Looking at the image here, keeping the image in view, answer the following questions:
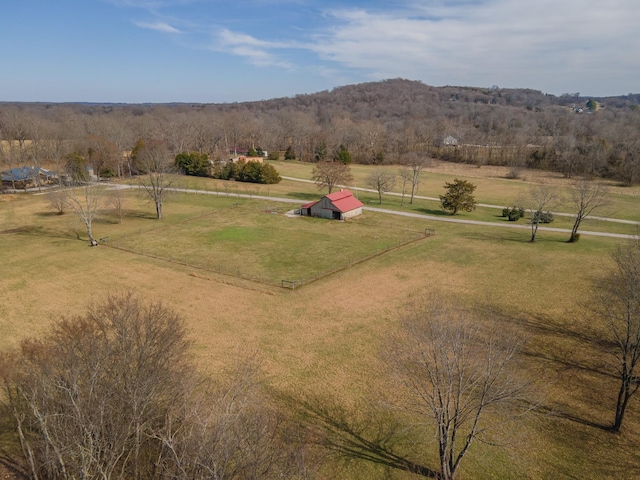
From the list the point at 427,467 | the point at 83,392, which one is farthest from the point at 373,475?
the point at 83,392

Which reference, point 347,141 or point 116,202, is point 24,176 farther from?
point 347,141

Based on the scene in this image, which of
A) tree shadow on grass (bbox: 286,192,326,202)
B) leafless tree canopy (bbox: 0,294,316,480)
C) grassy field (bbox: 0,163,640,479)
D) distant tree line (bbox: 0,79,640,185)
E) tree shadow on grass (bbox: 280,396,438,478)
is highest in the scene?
distant tree line (bbox: 0,79,640,185)

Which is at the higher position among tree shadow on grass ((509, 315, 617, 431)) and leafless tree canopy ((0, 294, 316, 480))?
leafless tree canopy ((0, 294, 316, 480))

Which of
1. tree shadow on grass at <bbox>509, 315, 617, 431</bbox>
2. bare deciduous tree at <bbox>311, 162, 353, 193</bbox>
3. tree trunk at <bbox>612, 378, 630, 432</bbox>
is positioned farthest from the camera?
bare deciduous tree at <bbox>311, 162, 353, 193</bbox>

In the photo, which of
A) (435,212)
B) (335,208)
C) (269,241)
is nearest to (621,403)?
(269,241)

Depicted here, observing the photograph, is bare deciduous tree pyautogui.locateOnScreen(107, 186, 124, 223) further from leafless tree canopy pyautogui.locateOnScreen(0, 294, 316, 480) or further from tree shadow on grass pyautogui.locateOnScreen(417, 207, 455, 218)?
tree shadow on grass pyautogui.locateOnScreen(417, 207, 455, 218)

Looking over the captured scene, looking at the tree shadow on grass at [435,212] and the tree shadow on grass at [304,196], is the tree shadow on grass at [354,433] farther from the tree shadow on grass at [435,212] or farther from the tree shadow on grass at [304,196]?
the tree shadow on grass at [304,196]

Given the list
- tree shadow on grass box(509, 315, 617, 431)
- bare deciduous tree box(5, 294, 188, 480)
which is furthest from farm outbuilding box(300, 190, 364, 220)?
bare deciduous tree box(5, 294, 188, 480)

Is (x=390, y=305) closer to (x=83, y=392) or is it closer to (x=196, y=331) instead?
(x=196, y=331)
